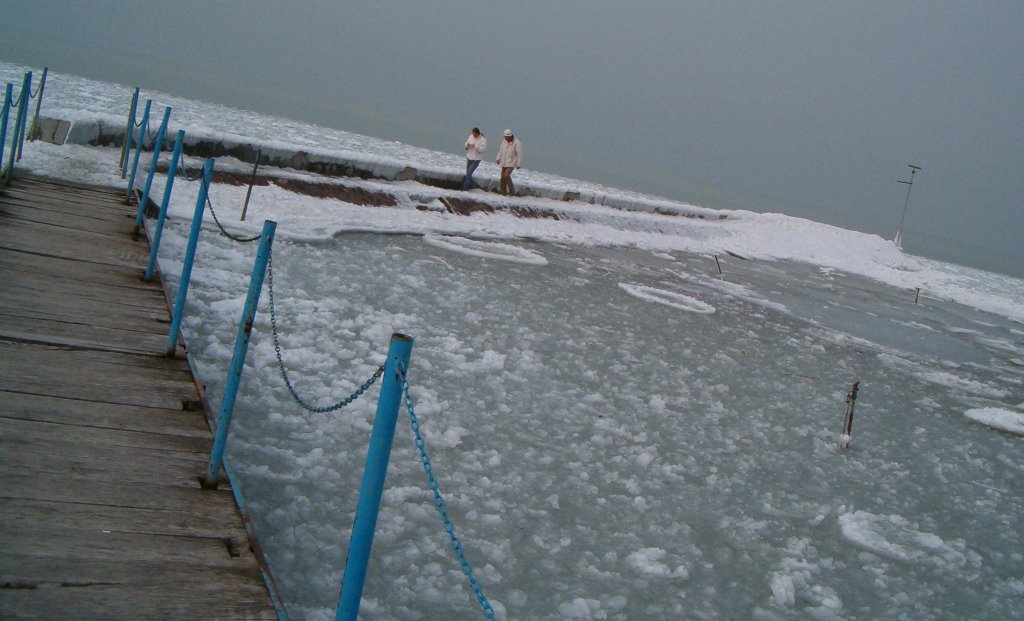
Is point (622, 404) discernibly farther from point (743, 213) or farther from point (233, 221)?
point (743, 213)

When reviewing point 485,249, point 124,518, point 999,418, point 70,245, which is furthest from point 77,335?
point 999,418

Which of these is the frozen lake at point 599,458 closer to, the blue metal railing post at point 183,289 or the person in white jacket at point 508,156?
the blue metal railing post at point 183,289

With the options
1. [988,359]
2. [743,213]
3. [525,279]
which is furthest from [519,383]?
[743,213]

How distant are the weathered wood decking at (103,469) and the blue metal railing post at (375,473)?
0.51 m

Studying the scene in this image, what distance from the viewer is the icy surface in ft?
12.7

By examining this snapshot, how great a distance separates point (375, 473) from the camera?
2.27 meters

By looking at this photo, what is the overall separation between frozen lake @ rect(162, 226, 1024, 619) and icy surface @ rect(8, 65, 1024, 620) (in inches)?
0.8

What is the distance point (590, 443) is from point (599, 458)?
24 cm

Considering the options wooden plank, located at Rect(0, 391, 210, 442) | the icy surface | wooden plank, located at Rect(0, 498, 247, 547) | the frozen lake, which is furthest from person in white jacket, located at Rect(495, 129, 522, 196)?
wooden plank, located at Rect(0, 498, 247, 547)

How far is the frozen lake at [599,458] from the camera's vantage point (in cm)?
382

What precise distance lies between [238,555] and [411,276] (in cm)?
668

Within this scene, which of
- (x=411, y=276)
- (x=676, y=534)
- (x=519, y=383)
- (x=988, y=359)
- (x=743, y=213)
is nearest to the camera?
(x=676, y=534)

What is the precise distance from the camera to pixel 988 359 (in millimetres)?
13508

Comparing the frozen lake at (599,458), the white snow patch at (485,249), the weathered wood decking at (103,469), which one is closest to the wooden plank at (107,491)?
the weathered wood decking at (103,469)
